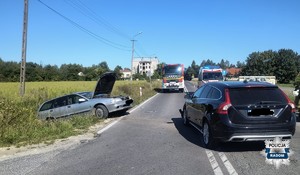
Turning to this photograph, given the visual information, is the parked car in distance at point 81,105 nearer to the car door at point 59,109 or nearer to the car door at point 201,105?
the car door at point 59,109

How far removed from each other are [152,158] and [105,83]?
352 inches

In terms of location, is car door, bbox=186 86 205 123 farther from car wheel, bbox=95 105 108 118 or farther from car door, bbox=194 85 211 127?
car wheel, bbox=95 105 108 118

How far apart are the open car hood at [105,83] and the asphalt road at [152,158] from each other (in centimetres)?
553

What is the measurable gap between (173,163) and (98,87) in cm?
920

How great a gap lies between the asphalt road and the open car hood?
5.53 m

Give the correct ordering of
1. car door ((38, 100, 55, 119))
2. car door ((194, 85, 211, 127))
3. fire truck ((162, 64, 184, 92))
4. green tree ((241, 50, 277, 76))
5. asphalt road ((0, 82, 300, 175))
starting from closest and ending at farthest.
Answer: asphalt road ((0, 82, 300, 175)) → car door ((194, 85, 211, 127)) → car door ((38, 100, 55, 119)) → fire truck ((162, 64, 184, 92)) → green tree ((241, 50, 277, 76))

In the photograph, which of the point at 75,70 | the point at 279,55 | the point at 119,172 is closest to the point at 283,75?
the point at 279,55

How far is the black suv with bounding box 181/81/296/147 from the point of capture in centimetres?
731

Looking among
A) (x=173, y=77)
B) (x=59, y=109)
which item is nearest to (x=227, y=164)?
(x=59, y=109)

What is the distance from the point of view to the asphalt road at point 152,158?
634cm

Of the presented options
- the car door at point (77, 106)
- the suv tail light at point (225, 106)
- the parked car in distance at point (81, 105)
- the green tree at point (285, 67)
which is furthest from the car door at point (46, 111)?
the green tree at point (285, 67)

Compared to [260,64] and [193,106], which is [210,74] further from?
[260,64]

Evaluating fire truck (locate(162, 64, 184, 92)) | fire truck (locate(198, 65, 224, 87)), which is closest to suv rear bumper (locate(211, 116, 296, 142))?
fire truck (locate(198, 65, 224, 87))

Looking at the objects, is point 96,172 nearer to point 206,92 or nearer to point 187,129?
point 206,92
